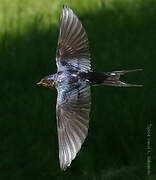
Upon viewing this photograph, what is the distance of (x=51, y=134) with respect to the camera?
20.0 feet

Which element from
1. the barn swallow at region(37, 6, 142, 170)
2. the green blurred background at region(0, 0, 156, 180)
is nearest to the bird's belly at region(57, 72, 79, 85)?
the barn swallow at region(37, 6, 142, 170)

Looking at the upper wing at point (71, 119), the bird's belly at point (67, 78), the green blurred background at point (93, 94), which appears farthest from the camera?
the green blurred background at point (93, 94)

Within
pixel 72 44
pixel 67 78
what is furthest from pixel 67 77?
pixel 72 44

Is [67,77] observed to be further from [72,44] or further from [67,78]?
[72,44]

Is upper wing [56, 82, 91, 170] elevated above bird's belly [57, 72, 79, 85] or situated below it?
below

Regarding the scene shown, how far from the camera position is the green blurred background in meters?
5.88

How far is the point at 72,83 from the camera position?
4.86m

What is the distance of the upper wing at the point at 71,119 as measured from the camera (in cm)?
438

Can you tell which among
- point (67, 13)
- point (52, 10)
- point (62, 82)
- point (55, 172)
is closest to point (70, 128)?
point (62, 82)

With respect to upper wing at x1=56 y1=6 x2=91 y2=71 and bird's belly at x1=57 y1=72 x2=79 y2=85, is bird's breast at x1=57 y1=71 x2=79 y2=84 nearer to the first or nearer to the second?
bird's belly at x1=57 y1=72 x2=79 y2=85

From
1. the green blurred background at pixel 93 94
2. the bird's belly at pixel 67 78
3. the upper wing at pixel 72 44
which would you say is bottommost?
the green blurred background at pixel 93 94

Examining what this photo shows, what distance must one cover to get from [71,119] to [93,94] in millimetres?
1540

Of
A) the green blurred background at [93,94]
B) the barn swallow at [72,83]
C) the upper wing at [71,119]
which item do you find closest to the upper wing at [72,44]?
the barn swallow at [72,83]

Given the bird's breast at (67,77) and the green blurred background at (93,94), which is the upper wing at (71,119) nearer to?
the bird's breast at (67,77)
